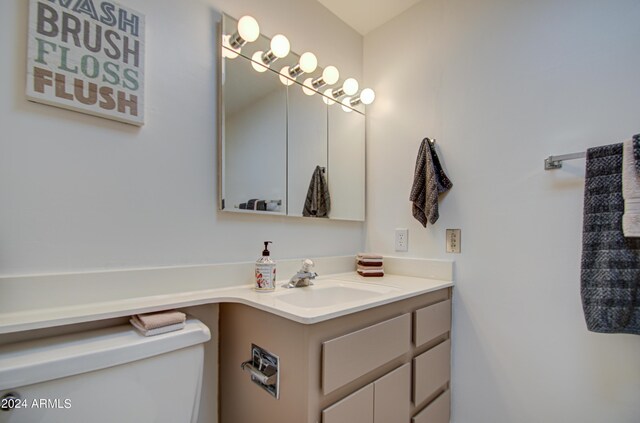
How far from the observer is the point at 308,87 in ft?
5.21

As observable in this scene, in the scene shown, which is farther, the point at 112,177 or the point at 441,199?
the point at 441,199

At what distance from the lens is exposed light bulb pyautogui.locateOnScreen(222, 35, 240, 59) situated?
4.07 feet

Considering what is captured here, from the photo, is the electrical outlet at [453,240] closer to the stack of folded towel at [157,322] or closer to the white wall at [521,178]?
the white wall at [521,178]

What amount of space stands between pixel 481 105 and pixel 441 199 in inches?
Answer: 18.9

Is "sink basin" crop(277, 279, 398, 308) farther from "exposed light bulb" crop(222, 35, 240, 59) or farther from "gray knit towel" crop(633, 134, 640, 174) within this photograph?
"exposed light bulb" crop(222, 35, 240, 59)

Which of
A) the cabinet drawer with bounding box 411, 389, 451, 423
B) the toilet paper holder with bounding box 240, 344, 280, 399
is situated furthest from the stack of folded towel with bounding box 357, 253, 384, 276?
the toilet paper holder with bounding box 240, 344, 280, 399

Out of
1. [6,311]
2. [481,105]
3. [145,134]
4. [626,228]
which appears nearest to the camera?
[6,311]

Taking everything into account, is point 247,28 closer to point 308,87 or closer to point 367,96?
point 308,87

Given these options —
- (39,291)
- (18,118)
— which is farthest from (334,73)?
(39,291)

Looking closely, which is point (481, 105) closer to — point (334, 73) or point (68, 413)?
point (334, 73)

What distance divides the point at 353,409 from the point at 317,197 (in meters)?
0.99

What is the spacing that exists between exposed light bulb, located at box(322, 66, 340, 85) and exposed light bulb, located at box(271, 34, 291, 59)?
310mm

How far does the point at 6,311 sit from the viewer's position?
0.78 meters

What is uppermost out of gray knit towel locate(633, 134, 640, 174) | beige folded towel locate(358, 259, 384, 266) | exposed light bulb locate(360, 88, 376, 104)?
exposed light bulb locate(360, 88, 376, 104)
